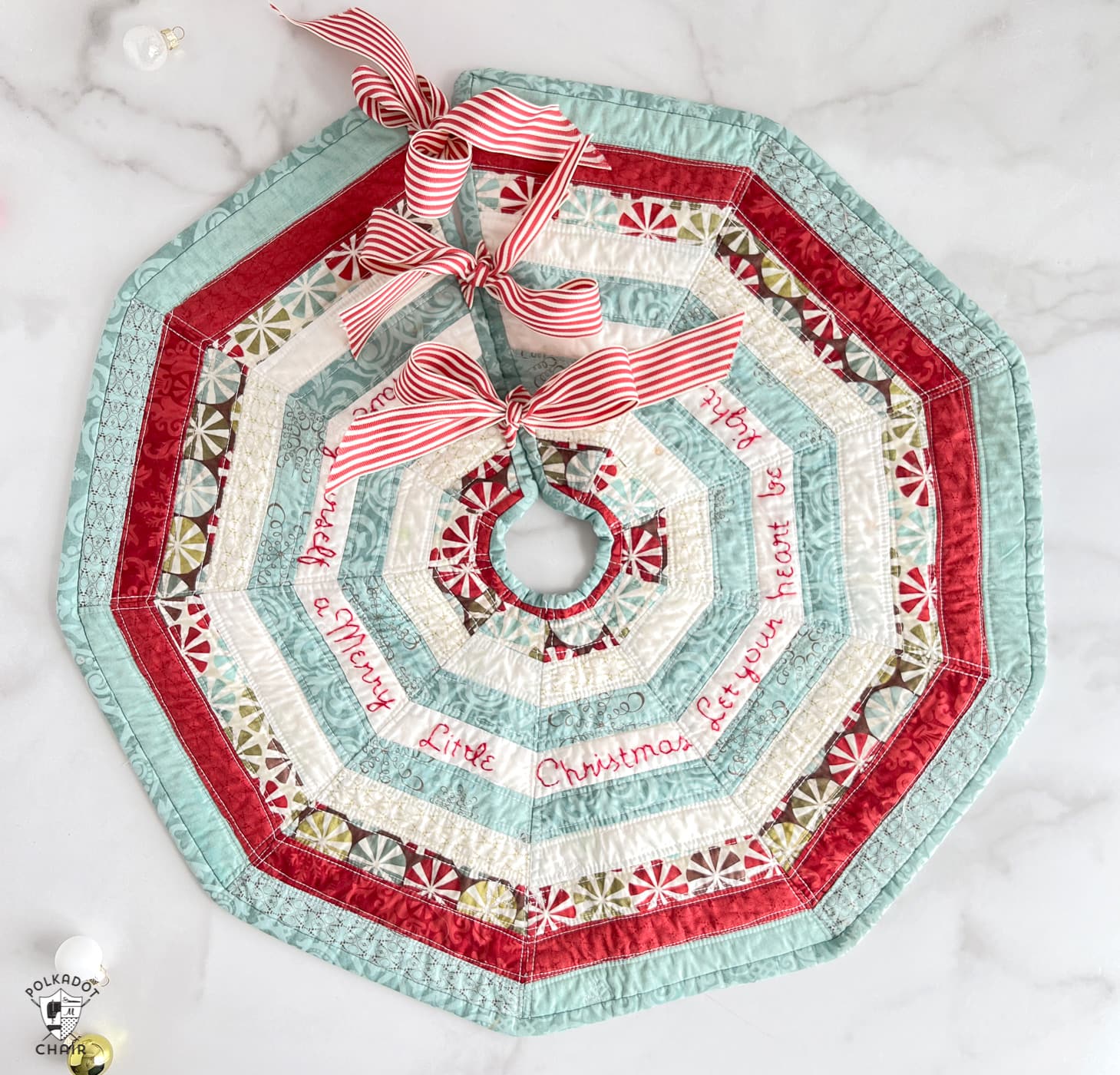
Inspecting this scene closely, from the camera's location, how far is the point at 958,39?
1.05 meters

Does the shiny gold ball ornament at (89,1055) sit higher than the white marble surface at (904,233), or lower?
lower

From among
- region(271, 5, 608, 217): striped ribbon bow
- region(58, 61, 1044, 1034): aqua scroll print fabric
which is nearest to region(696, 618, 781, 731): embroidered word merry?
region(58, 61, 1044, 1034): aqua scroll print fabric

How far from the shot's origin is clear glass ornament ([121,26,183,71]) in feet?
3.35

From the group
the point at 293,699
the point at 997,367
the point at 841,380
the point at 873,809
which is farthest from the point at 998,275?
the point at 293,699

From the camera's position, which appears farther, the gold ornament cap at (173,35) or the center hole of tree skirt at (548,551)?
the center hole of tree skirt at (548,551)

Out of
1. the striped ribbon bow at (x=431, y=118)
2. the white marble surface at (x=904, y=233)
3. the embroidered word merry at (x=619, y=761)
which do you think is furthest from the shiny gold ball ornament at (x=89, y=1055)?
the striped ribbon bow at (x=431, y=118)

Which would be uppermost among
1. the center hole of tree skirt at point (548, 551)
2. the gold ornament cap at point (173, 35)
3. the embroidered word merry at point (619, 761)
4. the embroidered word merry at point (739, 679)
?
the gold ornament cap at point (173, 35)

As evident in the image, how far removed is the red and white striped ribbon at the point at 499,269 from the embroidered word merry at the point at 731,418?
174 millimetres

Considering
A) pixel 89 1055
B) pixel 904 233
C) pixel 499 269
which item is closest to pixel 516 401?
pixel 499 269

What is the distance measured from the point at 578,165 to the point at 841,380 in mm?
397

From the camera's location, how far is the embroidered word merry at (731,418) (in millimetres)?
1081

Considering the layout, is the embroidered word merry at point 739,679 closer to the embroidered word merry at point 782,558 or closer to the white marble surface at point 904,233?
the embroidered word merry at point 782,558

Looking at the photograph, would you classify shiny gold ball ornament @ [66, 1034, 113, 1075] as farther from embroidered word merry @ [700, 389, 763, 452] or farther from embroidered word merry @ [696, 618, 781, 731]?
embroidered word merry @ [700, 389, 763, 452]

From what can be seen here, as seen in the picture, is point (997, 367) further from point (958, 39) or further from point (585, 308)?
point (585, 308)
